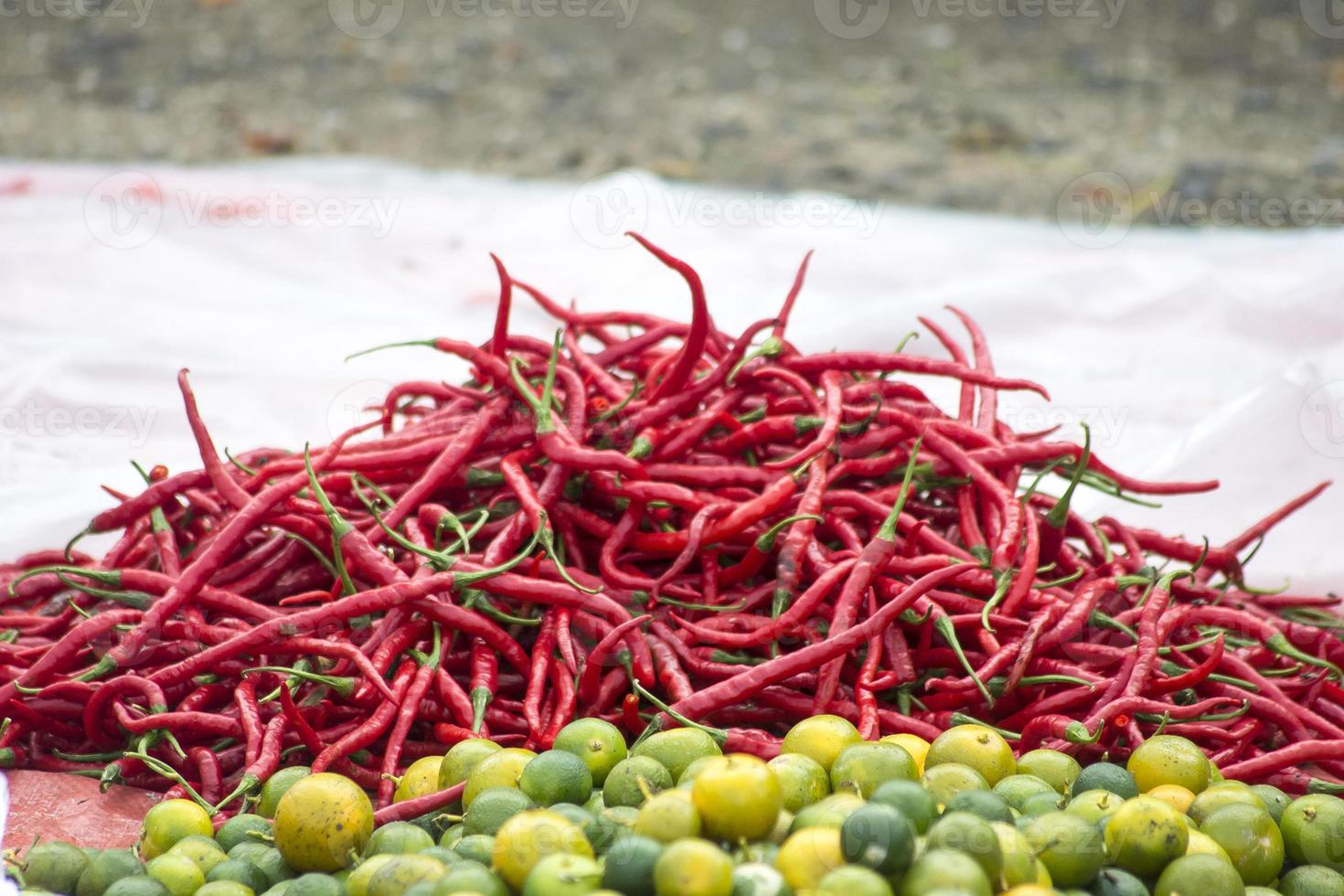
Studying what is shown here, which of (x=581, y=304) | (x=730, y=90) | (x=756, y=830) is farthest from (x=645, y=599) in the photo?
(x=730, y=90)

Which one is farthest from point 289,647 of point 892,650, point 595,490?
point 892,650

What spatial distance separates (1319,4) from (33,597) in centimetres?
615

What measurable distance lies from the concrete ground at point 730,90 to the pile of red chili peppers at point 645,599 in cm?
308

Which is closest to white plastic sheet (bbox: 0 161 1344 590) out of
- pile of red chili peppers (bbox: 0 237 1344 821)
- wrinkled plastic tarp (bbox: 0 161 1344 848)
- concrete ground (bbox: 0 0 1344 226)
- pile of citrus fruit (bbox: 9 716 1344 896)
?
wrinkled plastic tarp (bbox: 0 161 1344 848)

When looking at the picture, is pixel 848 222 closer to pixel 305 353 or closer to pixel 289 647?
pixel 305 353

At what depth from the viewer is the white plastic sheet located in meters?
2.55

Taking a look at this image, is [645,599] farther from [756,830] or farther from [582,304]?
[582,304]

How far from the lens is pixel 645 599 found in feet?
5.87

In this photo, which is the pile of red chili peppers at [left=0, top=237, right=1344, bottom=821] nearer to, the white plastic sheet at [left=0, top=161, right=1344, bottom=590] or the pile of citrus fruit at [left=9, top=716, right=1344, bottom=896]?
the pile of citrus fruit at [left=9, top=716, right=1344, bottom=896]

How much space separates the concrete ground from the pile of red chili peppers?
3081 mm

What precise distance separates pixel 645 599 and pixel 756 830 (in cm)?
61

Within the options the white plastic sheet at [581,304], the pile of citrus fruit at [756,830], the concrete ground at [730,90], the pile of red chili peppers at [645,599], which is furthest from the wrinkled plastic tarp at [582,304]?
the concrete ground at [730,90]

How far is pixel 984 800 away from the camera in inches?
50.1

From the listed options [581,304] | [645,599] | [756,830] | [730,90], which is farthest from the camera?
[730,90]
